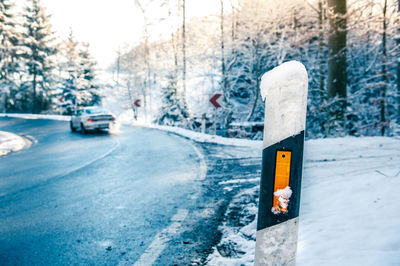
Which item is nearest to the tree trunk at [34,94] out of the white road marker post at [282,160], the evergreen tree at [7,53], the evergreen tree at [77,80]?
the evergreen tree at [7,53]

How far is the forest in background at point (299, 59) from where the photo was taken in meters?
11.0

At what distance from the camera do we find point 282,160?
1.49m

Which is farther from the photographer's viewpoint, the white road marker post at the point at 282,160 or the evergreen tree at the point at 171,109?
the evergreen tree at the point at 171,109

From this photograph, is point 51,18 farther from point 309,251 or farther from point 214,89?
point 309,251

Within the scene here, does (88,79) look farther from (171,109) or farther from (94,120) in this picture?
→ (94,120)

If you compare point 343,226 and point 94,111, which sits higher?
point 94,111

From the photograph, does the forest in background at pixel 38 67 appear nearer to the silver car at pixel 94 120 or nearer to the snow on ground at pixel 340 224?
the silver car at pixel 94 120

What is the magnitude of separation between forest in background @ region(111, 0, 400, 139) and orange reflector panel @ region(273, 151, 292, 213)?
9722mm

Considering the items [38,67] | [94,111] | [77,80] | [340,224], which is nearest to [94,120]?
[94,111]

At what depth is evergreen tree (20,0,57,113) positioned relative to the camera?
128 feet

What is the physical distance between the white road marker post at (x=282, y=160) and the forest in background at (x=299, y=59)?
9.69 metres

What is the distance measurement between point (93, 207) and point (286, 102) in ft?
13.1

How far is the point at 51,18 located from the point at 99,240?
151 ft

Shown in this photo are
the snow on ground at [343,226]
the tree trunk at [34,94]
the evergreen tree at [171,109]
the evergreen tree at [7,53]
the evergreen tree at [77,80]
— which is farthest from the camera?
the tree trunk at [34,94]
